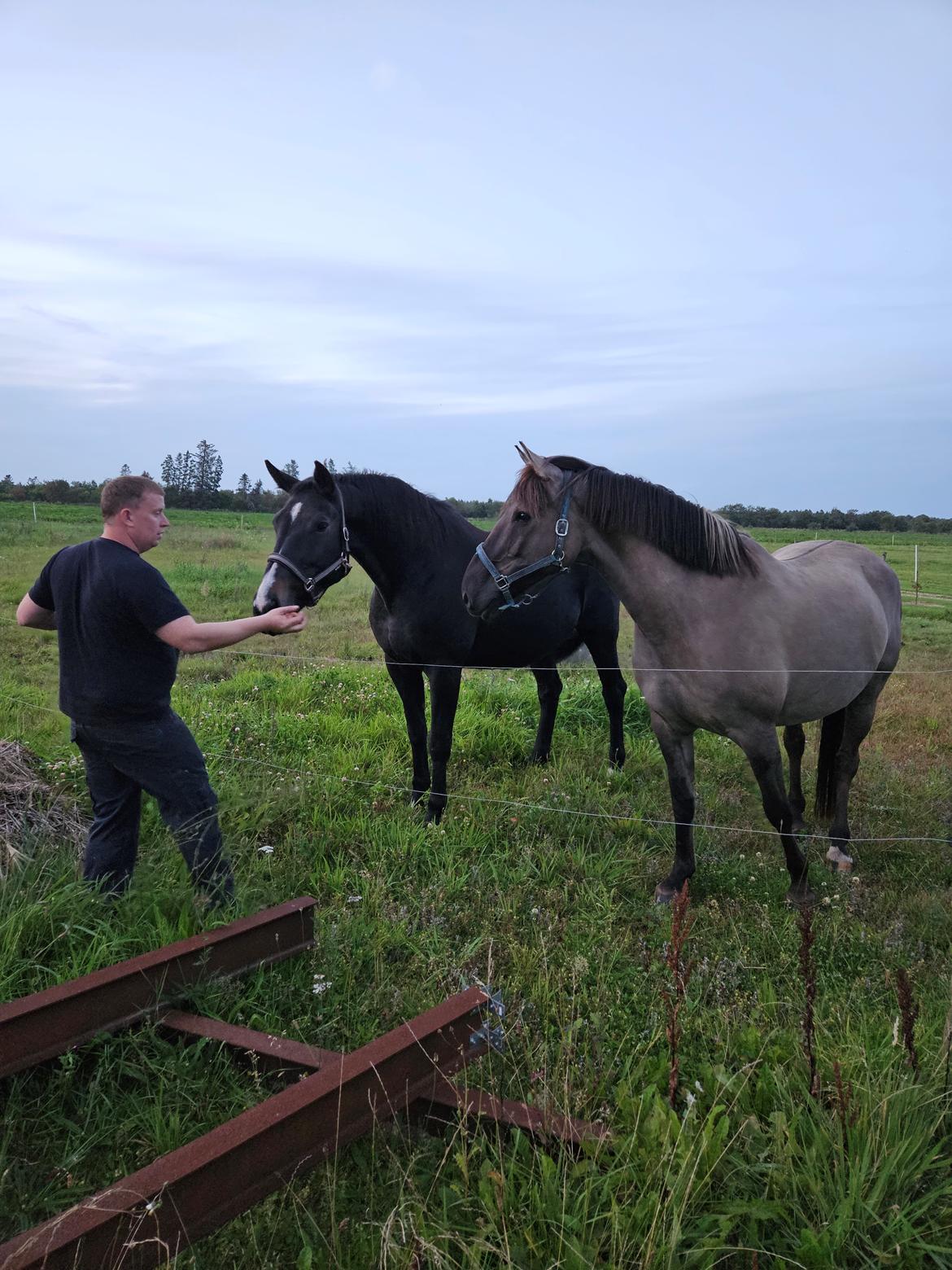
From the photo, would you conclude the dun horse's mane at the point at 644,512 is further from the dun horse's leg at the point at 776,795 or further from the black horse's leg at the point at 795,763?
the black horse's leg at the point at 795,763

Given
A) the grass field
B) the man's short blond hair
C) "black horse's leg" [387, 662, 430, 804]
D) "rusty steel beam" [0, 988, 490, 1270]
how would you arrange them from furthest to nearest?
"black horse's leg" [387, 662, 430, 804] → the man's short blond hair → the grass field → "rusty steel beam" [0, 988, 490, 1270]

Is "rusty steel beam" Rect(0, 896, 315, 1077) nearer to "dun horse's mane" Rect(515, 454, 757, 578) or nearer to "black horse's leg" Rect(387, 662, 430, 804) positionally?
"black horse's leg" Rect(387, 662, 430, 804)

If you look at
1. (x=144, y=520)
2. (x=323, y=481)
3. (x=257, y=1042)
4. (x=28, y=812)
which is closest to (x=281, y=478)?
(x=323, y=481)

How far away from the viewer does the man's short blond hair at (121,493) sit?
3393mm

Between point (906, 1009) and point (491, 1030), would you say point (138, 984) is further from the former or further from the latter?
point (906, 1009)

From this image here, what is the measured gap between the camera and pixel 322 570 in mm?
4586

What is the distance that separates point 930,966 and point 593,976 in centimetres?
163

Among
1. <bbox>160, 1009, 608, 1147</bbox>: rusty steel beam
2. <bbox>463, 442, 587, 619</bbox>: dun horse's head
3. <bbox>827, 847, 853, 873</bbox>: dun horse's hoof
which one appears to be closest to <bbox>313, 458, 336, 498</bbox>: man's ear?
<bbox>463, 442, 587, 619</bbox>: dun horse's head

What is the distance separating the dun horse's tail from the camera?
5.43 meters

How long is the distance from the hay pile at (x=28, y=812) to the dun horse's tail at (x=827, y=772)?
478 cm

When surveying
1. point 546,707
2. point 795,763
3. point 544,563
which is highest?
point 544,563

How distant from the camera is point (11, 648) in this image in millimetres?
9547

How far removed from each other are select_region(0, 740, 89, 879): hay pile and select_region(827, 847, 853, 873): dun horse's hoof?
14.7 ft

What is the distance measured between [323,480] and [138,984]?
283 centimetres
